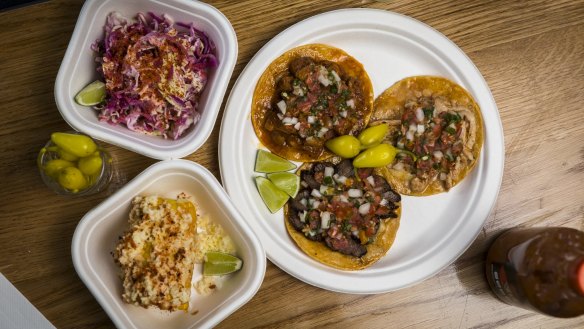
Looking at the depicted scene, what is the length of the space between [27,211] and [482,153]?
290 centimetres

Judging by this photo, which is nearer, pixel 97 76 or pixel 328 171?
pixel 97 76

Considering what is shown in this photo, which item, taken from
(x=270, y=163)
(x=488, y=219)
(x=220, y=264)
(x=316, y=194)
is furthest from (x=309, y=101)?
(x=488, y=219)

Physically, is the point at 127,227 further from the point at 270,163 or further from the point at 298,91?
the point at 298,91

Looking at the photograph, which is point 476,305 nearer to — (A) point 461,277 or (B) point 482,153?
(A) point 461,277

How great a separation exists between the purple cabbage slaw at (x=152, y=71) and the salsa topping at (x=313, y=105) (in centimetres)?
52

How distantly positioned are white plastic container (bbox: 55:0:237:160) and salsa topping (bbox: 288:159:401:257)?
0.80 meters

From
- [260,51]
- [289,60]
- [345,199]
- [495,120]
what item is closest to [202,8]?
[260,51]

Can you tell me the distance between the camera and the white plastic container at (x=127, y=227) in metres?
2.38

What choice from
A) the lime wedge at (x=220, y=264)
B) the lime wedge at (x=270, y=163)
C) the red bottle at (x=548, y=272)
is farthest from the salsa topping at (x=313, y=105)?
the red bottle at (x=548, y=272)

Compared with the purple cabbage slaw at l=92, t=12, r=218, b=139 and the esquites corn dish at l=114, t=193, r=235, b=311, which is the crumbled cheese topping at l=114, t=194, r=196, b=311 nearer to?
the esquites corn dish at l=114, t=193, r=235, b=311

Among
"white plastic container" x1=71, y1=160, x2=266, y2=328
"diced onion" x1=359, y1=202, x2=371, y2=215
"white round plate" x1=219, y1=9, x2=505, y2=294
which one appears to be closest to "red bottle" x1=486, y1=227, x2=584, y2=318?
"white round plate" x1=219, y1=9, x2=505, y2=294

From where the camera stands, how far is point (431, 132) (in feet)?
9.51

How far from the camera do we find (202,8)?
246 cm

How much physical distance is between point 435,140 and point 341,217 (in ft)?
2.59
